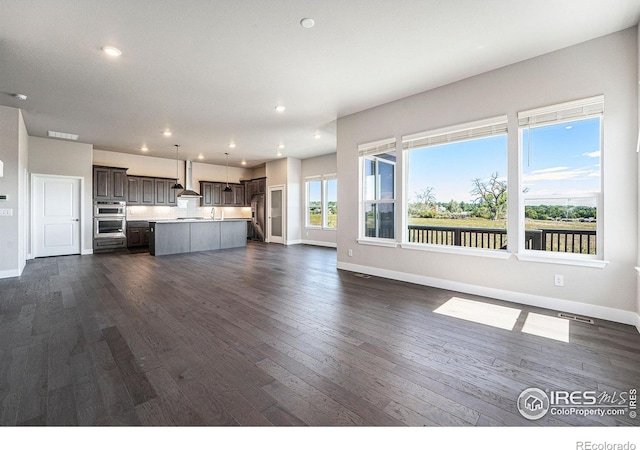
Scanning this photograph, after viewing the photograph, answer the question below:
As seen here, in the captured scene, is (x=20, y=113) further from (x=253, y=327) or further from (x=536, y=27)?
(x=536, y=27)

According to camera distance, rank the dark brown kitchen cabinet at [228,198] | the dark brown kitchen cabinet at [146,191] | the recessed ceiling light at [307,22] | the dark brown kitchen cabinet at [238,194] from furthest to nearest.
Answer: the dark brown kitchen cabinet at [238,194] → the dark brown kitchen cabinet at [228,198] → the dark brown kitchen cabinet at [146,191] → the recessed ceiling light at [307,22]

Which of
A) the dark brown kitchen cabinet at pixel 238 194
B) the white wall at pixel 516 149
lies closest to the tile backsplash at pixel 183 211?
the dark brown kitchen cabinet at pixel 238 194

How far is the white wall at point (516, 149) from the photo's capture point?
2.86 m

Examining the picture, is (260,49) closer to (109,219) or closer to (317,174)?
(317,174)

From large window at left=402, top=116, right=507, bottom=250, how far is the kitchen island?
5773 mm

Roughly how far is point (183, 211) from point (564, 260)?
10343 millimetres

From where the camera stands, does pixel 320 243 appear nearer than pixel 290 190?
Yes

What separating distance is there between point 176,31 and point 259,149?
5.49 m

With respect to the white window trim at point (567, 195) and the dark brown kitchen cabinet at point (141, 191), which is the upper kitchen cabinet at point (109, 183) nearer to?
the dark brown kitchen cabinet at point (141, 191)

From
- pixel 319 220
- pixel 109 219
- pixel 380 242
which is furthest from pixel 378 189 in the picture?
pixel 109 219

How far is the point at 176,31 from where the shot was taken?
9.43 feet

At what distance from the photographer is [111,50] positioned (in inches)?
126

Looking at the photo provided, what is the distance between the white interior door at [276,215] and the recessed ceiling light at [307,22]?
725 centimetres
